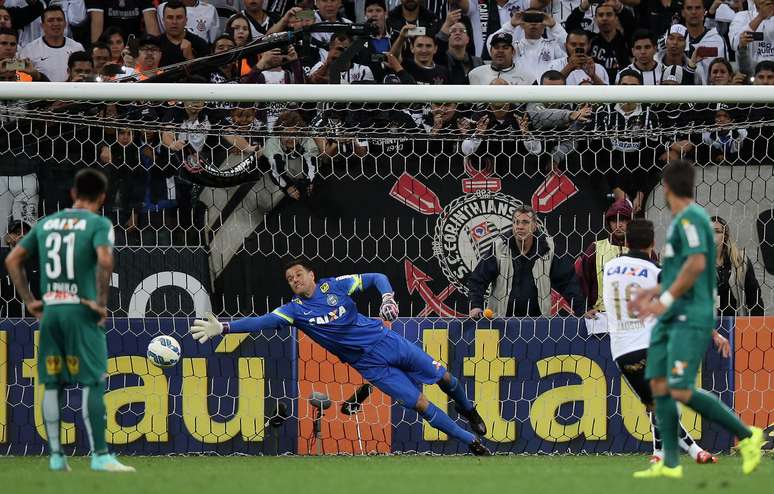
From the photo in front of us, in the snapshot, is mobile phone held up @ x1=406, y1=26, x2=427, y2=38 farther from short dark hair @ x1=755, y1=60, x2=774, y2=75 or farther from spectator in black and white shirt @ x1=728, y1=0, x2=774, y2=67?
spectator in black and white shirt @ x1=728, y1=0, x2=774, y2=67

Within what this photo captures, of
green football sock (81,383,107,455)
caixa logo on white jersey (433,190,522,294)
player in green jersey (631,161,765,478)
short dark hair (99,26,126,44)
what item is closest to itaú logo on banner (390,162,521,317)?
caixa logo on white jersey (433,190,522,294)

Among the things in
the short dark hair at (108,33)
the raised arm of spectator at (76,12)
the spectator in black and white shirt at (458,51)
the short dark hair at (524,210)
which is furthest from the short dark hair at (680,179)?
the raised arm of spectator at (76,12)

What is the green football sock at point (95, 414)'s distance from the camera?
309 inches

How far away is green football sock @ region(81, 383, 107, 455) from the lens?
7859 millimetres

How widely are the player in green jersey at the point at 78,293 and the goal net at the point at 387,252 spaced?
3.19 metres

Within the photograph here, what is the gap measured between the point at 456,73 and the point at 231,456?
202 inches

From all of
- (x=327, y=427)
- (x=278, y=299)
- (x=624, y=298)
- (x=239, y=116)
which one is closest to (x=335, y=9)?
(x=239, y=116)

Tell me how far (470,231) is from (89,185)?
179 inches

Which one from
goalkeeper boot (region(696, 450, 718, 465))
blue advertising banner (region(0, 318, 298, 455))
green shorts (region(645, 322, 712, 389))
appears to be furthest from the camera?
blue advertising banner (region(0, 318, 298, 455))

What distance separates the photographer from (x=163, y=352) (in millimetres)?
10469

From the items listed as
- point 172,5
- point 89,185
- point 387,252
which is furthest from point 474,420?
point 172,5

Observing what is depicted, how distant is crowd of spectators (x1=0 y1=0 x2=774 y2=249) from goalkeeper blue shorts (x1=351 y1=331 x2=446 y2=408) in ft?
5.29

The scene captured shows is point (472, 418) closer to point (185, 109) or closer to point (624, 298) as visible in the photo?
point (624, 298)

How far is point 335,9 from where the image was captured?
14375 mm
